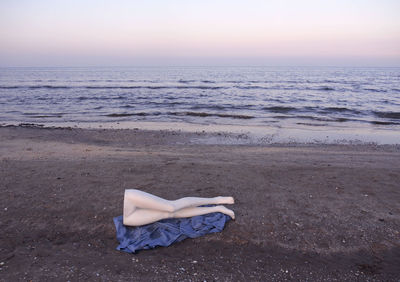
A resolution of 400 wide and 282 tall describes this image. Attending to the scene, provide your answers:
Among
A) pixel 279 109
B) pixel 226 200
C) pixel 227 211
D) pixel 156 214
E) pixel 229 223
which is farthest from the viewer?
pixel 279 109

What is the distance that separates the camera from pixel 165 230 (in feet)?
14.4

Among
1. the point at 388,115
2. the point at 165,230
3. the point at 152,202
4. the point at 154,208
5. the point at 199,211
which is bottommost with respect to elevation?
the point at 388,115

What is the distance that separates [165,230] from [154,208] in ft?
1.22

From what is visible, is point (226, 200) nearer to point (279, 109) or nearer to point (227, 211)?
point (227, 211)

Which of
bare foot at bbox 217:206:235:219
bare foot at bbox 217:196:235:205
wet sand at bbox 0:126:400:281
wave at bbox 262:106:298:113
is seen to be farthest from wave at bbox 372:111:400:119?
bare foot at bbox 217:206:235:219

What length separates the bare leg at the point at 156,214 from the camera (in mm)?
4406

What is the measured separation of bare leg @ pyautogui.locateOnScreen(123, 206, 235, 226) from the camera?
4.41m

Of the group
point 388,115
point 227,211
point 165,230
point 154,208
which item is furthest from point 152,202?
point 388,115

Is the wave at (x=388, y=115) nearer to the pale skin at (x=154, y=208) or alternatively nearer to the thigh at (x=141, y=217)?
the pale skin at (x=154, y=208)

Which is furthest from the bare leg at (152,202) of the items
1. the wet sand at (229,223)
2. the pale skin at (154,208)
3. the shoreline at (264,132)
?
the shoreline at (264,132)

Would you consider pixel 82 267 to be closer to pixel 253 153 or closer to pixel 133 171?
pixel 133 171

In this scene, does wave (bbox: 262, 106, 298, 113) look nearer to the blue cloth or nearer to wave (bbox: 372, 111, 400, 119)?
wave (bbox: 372, 111, 400, 119)

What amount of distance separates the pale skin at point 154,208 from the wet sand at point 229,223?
411 mm

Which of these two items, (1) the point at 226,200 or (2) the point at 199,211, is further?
(1) the point at 226,200
